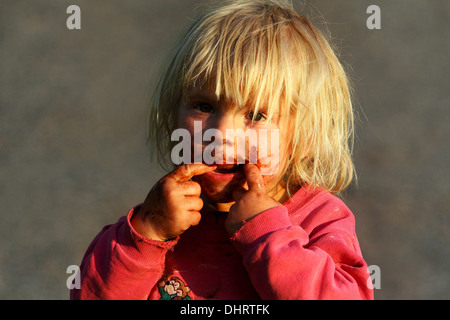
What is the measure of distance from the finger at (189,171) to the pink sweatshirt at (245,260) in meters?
0.10

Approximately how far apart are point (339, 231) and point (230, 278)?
7.8 inches

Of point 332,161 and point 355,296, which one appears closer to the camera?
point 355,296

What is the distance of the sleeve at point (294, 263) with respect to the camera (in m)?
1.02

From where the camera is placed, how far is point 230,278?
1.14 metres

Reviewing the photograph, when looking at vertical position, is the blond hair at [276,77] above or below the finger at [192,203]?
above

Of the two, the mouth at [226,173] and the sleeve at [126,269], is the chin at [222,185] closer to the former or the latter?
the mouth at [226,173]

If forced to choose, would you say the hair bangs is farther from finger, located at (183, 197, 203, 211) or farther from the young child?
finger, located at (183, 197, 203, 211)

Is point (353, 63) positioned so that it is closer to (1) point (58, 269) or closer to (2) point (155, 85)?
(1) point (58, 269)

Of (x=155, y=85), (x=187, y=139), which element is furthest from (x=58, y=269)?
(x=187, y=139)

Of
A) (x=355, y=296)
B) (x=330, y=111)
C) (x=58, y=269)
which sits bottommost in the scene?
(x=58, y=269)

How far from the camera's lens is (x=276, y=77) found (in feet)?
3.86

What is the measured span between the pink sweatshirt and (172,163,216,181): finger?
102mm

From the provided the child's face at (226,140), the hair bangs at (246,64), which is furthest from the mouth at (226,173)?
the hair bangs at (246,64)

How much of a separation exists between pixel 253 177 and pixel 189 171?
0.35ft
